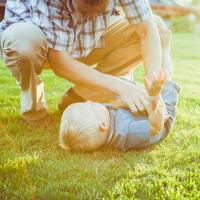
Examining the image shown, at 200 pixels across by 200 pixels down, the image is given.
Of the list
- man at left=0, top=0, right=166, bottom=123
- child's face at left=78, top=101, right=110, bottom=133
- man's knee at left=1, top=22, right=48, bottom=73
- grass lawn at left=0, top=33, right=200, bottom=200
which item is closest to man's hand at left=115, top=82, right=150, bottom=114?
man at left=0, top=0, right=166, bottom=123

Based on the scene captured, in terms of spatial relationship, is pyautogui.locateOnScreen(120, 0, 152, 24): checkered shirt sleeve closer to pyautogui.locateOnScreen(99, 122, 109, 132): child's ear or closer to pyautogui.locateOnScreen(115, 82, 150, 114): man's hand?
pyautogui.locateOnScreen(115, 82, 150, 114): man's hand

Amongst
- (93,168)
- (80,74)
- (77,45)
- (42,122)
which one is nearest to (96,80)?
(80,74)

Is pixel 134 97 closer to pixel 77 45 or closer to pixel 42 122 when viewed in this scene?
pixel 77 45

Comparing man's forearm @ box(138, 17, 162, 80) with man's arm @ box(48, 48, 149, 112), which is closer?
man's arm @ box(48, 48, 149, 112)

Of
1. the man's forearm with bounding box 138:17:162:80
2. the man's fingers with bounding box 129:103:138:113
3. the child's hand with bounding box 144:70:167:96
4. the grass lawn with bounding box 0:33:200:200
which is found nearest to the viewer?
the grass lawn with bounding box 0:33:200:200

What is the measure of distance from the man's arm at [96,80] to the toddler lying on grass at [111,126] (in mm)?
99

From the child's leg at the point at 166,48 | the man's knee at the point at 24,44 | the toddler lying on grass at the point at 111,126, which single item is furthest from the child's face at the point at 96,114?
the child's leg at the point at 166,48

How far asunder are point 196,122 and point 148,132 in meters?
0.82

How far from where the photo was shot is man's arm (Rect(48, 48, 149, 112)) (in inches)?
110

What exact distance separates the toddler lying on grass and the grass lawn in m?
0.06

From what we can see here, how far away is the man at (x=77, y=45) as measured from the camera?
2.93 meters

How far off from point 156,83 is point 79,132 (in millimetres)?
552

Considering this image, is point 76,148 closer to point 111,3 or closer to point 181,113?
point 111,3

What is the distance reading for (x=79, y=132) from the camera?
8.93ft
